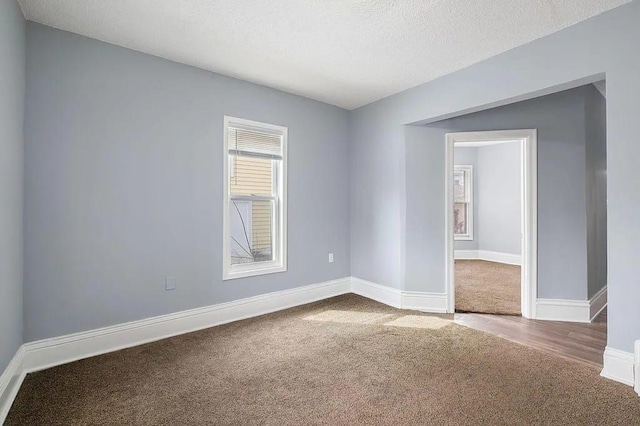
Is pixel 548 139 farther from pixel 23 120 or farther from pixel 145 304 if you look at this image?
pixel 23 120

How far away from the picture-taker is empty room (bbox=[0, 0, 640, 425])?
2148mm

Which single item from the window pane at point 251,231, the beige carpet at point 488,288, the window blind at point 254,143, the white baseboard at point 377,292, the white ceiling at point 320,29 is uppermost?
the white ceiling at point 320,29

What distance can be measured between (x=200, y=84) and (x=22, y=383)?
113 inches

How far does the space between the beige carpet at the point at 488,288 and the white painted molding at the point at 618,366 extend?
147 centimetres

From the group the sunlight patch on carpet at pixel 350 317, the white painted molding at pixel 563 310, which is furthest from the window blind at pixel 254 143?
the white painted molding at pixel 563 310

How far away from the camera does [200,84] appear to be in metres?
3.26

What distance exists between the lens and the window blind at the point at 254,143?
11.8ft

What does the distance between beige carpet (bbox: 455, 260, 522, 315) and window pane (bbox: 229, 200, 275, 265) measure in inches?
99.6

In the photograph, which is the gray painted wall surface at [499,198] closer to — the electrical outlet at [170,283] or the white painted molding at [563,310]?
the white painted molding at [563,310]

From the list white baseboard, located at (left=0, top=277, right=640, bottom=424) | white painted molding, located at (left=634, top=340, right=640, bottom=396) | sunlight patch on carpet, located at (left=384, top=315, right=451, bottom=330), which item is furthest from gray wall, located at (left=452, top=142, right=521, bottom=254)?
white painted molding, located at (left=634, top=340, right=640, bottom=396)

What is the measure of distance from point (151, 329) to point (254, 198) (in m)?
1.71

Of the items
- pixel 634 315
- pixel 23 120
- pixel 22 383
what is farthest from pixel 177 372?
pixel 634 315

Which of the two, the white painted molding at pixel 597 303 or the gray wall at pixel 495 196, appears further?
the gray wall at pixel 495 196

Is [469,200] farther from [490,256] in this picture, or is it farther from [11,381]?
[11,381]
